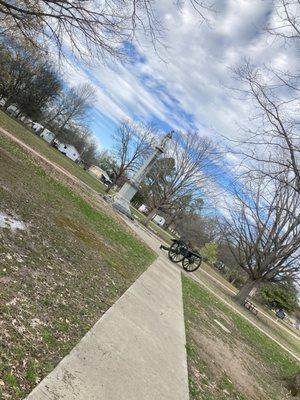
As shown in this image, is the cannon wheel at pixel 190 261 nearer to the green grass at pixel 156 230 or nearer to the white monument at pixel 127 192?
the white monument at pixel 127 192

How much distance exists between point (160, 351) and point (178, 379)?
0.51 m

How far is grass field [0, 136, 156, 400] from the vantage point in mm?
3184

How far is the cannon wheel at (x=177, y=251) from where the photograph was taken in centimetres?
1703

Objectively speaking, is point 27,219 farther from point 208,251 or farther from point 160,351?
point 208,251

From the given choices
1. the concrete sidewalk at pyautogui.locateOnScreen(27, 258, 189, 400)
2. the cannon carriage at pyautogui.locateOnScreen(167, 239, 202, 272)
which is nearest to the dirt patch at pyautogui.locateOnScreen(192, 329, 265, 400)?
the concrete sidewalk at pyautogui.locateOnScreen(27, 258, 189, 400)

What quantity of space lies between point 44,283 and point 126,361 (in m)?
1.39

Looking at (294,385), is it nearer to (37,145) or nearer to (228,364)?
(228,364)

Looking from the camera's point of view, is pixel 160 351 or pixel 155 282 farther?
pixel 155 282

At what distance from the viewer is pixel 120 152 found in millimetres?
51656

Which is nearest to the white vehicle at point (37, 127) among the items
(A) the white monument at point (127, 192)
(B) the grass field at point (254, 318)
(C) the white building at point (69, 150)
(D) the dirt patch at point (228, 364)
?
(C) the white building at point (69, 150)

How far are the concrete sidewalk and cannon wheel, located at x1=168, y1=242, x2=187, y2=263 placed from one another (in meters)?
10.2

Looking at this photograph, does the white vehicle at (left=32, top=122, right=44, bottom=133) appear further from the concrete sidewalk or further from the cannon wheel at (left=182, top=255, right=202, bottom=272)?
the concrete sidewalk

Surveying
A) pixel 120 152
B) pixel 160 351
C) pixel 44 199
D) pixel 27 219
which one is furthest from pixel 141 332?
pixel 120 152

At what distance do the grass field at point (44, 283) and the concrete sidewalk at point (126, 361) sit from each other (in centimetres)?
13
